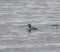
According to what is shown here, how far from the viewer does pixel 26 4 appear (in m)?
4.20

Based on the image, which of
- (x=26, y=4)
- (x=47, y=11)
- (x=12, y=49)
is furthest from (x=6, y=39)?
(x=26, y=4)

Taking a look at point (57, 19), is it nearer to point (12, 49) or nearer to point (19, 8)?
point (19, 8)

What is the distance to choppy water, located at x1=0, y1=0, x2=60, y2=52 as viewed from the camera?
2.74 meters

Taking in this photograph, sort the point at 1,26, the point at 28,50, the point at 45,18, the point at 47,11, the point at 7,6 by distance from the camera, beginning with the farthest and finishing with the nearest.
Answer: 1. the point at 7,6
2. the point at 47,11
3. the point at 45,18
4. the point at 1,26
5. the point at 28,50

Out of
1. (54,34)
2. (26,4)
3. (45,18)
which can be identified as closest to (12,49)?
(54,34)

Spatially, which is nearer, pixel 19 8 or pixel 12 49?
pixel 12 49

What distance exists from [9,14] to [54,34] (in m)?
0.87

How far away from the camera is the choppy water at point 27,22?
2742mm

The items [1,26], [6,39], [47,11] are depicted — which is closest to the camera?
[6,39]

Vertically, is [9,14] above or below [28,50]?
above

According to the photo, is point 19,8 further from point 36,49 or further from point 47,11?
point 36,49

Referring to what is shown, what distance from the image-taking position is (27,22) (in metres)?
3.37

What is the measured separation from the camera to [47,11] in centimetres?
383

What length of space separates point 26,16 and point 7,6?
0.58 metres
